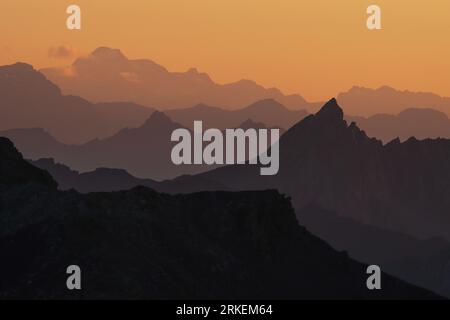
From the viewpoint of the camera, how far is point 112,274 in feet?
625
